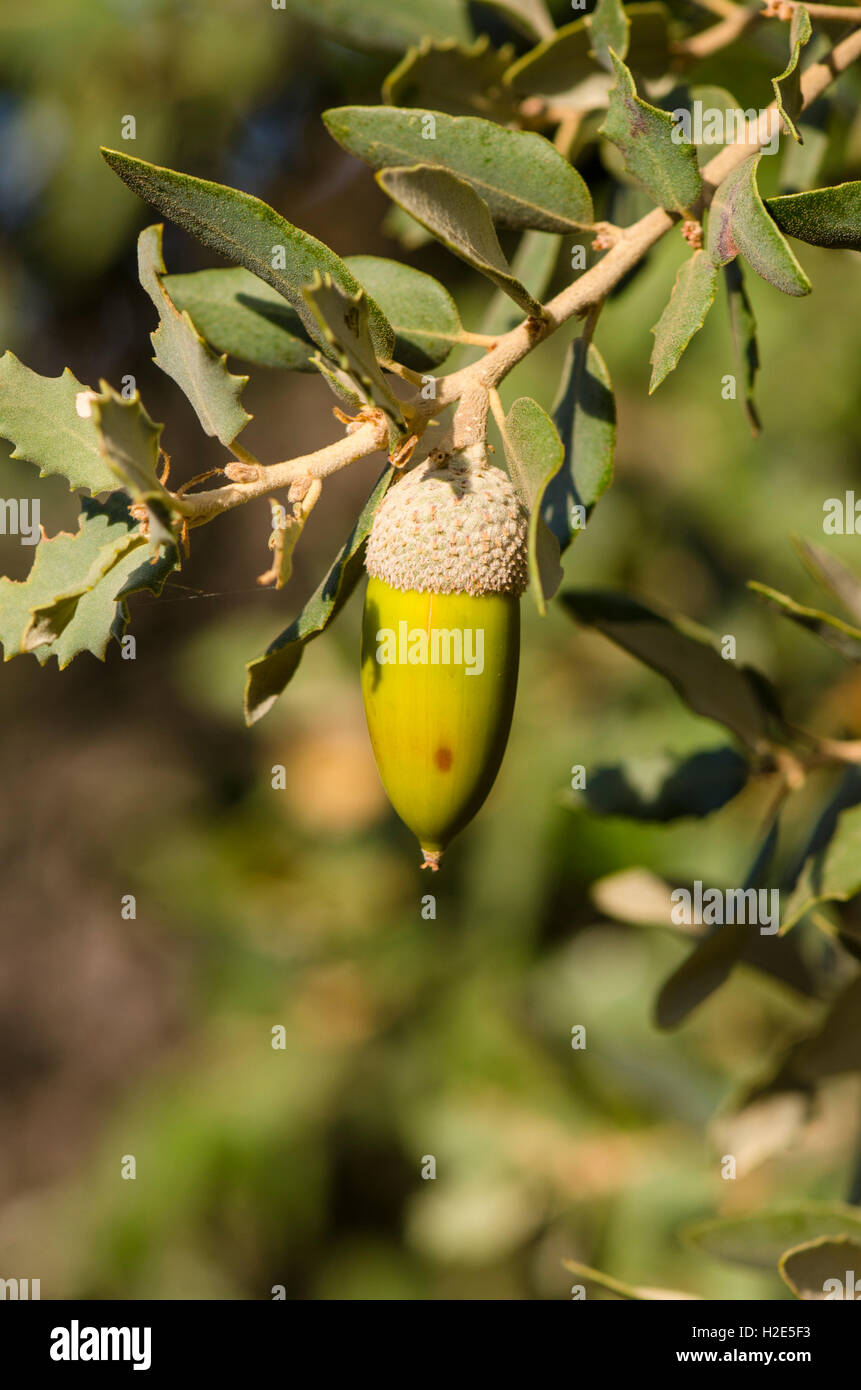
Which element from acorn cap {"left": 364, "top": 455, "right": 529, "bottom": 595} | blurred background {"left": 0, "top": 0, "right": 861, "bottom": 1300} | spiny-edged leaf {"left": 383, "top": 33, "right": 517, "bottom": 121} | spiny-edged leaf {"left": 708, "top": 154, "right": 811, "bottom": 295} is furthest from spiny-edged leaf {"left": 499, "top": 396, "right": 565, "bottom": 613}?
blurred background {"left": 0, "top": 0, "right": 861, "bottom": 1300}

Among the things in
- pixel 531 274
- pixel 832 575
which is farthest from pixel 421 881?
pixel 531 274

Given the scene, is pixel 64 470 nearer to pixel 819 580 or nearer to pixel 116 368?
pixel 819 580

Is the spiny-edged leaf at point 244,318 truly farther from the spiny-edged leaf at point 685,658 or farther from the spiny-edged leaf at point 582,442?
the spiny-edged leaf at point 685,658

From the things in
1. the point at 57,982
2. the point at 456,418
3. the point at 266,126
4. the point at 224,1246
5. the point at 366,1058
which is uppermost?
the point at 266,126

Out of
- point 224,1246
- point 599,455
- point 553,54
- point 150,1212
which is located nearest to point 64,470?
point 599,455

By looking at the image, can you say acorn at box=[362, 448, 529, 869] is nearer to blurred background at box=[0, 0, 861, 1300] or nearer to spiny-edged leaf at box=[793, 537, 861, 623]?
spiny-edged leaf at box=[793, 537, 861, 623]

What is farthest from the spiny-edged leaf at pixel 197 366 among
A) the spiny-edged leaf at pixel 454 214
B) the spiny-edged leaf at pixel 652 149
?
the spiny-edged leaf at pixel 652 149
